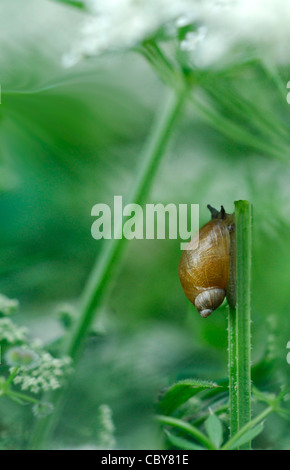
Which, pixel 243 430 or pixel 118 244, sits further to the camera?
pixel 118 244

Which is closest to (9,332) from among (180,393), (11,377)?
(11,377)

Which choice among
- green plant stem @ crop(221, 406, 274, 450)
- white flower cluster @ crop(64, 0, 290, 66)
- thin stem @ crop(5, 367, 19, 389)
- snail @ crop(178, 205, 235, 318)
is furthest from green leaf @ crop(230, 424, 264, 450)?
white flower cluster @ crop(64, 0, 290, 66)

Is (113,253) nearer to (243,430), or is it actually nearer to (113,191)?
(113,191)

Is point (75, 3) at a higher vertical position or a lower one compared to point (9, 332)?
higher

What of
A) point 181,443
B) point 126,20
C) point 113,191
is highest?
point 126,20

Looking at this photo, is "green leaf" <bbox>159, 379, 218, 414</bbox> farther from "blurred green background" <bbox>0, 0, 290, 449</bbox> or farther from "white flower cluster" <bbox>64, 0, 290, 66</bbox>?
"white flower cluster" <bbox>64, 0, 290, 66</bbox>

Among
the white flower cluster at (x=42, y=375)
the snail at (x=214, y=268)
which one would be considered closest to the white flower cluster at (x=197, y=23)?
the snail at (x=214, y=268)

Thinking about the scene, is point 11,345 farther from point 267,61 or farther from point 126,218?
point 267,61
